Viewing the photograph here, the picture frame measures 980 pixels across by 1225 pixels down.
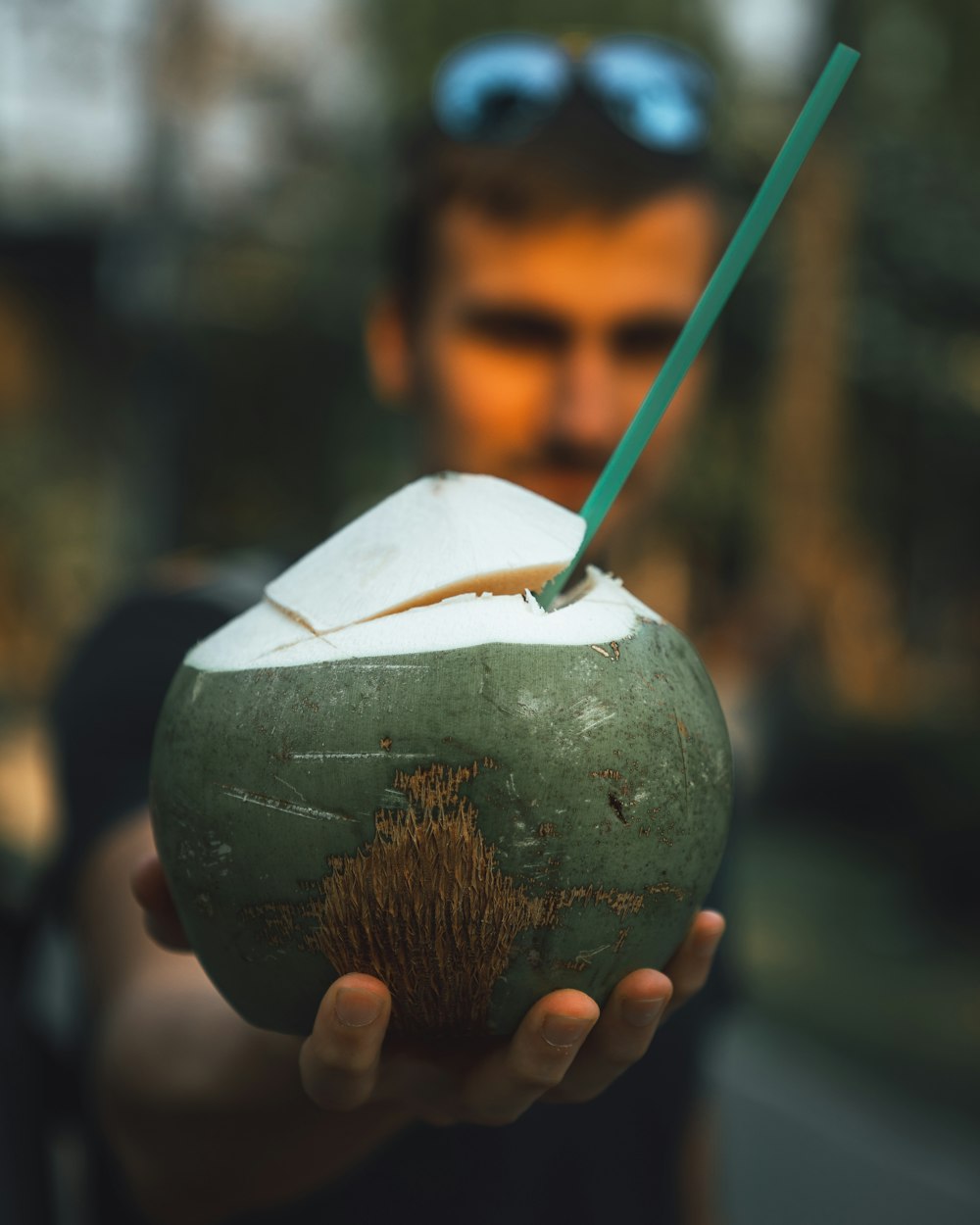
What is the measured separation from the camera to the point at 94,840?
5.58 feet

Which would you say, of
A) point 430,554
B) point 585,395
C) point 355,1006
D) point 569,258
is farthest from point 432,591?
point 569,258

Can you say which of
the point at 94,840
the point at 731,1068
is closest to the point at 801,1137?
the point at 731,1068

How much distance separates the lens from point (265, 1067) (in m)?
1.30

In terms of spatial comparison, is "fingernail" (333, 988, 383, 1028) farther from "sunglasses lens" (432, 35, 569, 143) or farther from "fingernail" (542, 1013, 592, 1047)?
"sunglasses lens" (432, 35, 569, 143)

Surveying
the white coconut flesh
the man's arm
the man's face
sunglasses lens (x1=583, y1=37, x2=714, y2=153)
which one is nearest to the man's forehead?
the man's face

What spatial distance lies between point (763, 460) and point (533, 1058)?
920 centimetres

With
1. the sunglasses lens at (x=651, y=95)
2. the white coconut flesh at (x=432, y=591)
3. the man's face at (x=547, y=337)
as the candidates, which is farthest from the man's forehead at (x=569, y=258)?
the white coconut flesh at (x=432, y=591)

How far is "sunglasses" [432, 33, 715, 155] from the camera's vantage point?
2.04 m

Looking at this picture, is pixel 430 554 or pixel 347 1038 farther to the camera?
pixel 430 554

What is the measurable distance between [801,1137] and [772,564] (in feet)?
14.7

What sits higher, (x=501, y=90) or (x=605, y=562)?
(x=501, y=90)

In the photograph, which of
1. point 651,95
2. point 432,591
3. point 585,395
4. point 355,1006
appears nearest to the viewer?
point 355,1006

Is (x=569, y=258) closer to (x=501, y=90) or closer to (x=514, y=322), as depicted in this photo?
(x=514, y=322)

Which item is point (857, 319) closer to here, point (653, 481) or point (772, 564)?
point (772, 564)
